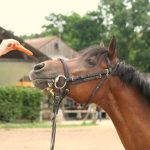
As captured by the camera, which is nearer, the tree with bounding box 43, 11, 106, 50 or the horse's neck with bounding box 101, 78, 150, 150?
the horse's neck with bounding box 101, 78, 150, 150

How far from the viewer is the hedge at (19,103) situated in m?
26.3

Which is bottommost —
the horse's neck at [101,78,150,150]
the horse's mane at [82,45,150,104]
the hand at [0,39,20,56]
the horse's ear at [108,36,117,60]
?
the horse's neck at [101,78,150,150]

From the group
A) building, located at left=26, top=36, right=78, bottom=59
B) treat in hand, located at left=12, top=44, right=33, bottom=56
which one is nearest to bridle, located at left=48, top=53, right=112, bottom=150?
treat in hand, located at left=12, top=44, right=33, bottom=56

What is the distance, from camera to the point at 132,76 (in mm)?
4332

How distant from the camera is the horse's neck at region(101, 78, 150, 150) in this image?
4.29 meters

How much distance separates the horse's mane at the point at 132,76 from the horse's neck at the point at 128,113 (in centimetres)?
6

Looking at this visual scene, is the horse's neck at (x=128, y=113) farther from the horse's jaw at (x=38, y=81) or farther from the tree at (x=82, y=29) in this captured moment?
the tree at (x=82, y=29)

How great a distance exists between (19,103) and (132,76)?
22981 millimetres

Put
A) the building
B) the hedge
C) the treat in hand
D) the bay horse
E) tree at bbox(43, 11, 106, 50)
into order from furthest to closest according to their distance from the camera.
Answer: tree at bbox(43, 11, 106, 50), the building, the hedge, the treat in hand, the bay horse

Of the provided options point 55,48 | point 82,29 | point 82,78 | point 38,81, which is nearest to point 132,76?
point 82,78

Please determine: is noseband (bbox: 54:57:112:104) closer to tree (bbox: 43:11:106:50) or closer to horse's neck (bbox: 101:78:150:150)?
horse's neck (bbox: 101:78:150:150)

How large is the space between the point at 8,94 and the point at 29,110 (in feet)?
5.55

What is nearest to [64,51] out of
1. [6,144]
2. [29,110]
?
[29,110]

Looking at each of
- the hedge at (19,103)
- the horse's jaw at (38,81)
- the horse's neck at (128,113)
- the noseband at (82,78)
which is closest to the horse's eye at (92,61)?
the noseband at (82,78)
